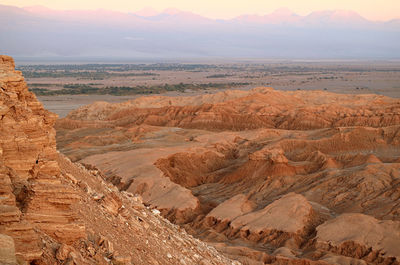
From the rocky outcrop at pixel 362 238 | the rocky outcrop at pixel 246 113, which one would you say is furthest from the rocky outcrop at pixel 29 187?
the rocky outcrop at pixel 246 113

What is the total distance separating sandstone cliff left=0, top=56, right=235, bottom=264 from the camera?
7129mm

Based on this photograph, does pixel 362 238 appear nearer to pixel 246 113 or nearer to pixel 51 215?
pixel 51 215

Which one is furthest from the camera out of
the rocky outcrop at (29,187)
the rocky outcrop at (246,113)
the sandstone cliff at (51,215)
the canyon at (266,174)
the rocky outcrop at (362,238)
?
the rocky outcrop at (246,113)

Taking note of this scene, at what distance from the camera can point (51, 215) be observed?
27.5 ft

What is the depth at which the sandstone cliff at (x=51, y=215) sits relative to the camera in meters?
7.13

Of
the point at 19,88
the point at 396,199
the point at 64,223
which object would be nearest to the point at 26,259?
the point at 64,223

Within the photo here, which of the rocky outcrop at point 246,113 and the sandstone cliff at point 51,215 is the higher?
the sandstone cliff at point 51,215

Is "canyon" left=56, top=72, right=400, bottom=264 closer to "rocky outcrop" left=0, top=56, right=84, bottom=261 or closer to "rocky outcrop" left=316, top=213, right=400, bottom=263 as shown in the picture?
"rocky outcrop" left=316, top=213, right=400, bottom=263

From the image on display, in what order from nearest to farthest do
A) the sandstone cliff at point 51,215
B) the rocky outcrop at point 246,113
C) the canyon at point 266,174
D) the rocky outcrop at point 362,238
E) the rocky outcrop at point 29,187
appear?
the rocky outcrop at point 29,187, the sandstone cliff at point 51,215, the rocky outcrop at point 362,238, the canyon at point 266,174, the rocky outcrop at point 246,113

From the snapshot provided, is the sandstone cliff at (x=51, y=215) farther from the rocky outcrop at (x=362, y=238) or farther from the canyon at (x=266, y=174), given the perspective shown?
the rocky outcrop at (x=362, y=238)

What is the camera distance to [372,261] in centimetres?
2184

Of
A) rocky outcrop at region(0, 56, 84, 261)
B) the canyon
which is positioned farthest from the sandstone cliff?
the canyon

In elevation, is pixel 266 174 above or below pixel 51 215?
below

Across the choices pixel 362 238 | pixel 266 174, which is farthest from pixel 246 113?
pixel 362 238
